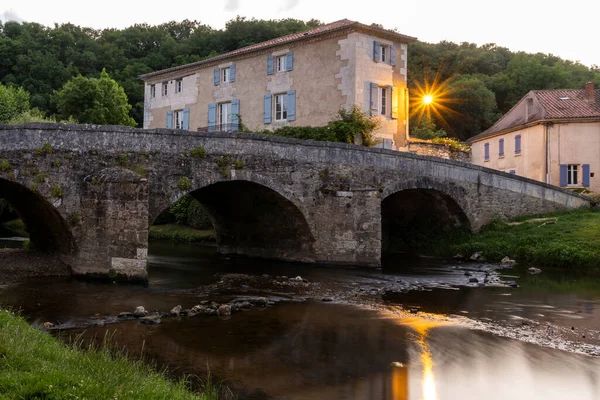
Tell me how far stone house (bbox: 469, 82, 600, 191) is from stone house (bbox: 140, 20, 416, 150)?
27.6 ft

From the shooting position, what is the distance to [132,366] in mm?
6188

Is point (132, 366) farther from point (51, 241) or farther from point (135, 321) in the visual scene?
point (51, 241)

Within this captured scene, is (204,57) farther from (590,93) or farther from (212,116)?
(590,93)

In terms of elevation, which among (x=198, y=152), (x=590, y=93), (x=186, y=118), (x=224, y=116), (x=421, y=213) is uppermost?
(x=590, y=93)

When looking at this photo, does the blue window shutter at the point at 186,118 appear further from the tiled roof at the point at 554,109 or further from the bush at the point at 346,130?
the tiled roof at the point at 554,109

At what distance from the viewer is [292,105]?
2603cm

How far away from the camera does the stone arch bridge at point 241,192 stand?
13.4 meters

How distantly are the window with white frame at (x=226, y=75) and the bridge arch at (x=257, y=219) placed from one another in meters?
9.16

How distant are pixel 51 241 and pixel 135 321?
24.0ft

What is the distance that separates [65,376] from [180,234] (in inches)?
971

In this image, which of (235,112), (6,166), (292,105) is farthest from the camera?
(235,112)

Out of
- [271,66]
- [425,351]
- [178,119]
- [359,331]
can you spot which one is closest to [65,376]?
[425,351]

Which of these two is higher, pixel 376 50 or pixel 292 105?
pixel 376 50

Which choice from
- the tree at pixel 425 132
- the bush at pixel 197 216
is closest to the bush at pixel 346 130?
the bush at pixel 197 216
